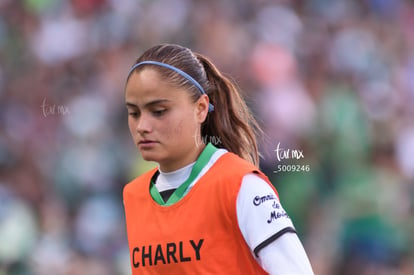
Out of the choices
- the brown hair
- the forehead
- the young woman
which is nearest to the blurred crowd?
the brown hair

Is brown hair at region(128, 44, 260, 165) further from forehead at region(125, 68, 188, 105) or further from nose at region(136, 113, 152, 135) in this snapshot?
nose at region(136, 113, 152, 135)

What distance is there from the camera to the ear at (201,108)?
247 cm

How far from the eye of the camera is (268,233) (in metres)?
2.19

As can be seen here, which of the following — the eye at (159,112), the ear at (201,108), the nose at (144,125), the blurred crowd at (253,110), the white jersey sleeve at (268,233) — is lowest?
the white jersey sleeve at (268,233)

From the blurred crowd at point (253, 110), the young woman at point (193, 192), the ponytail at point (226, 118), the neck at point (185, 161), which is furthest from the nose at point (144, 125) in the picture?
the blurred crowd at point (253, 110)

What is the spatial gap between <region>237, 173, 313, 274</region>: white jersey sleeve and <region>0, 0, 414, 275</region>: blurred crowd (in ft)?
6.81

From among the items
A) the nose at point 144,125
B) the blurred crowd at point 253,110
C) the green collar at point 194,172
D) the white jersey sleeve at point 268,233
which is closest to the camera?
the white jersey sleeve at point 268,233

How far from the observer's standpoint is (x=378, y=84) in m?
5.48

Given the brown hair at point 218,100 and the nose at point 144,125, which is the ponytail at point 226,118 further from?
the nose at point 144,125

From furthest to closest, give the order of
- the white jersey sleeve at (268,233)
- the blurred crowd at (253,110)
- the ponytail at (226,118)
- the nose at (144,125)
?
the blurred crowd at (253,110)
the ponytail at (226,118)
the nose at (144,125)
the white jersey sleeve at (268,233)

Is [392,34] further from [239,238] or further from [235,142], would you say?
[239,238]

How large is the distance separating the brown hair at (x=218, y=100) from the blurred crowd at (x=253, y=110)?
1589mm

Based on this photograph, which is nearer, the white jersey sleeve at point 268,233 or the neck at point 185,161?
the white jersey sleeve at point 268,233

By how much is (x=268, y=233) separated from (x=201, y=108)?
1.72 feet
